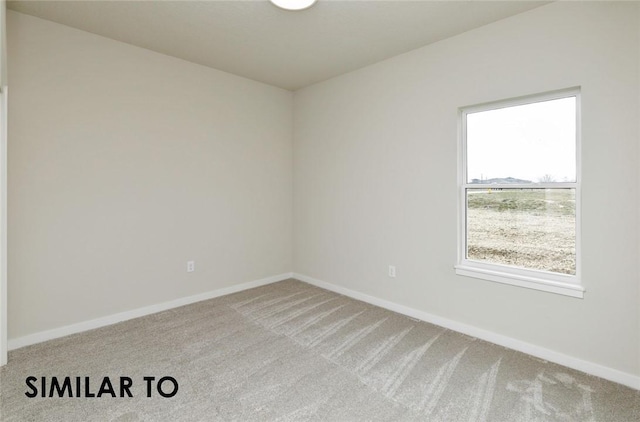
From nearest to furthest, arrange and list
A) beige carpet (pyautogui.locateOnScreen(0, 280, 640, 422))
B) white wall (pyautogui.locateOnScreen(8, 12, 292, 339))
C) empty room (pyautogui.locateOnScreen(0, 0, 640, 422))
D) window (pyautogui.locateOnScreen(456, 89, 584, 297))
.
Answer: beige carpet (pyautogui.locateOnScreen(0, 280, 640, 422)) < empty room (pyautogui.locateOnScreen(0, 0, 640, 422)) < window (pyautogui.locateOnScreen(456, 89, 584, 297)) < white wall (pyautogui.locateOnScreen(8, 12, 292, 339))

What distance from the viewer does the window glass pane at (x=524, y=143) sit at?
241cm

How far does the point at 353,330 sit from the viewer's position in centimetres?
290

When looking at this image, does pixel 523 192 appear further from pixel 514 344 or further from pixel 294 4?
pixel 294 4

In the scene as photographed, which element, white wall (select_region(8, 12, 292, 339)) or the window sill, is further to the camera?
white wall (select_region(8, 12, 292, 339))

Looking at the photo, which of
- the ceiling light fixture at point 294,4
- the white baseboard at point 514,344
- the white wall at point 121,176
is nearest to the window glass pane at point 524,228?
the white baseboard at point 514,344

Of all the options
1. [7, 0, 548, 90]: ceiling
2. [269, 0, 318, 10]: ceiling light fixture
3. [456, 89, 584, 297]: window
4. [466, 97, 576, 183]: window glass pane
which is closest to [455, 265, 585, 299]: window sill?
[456, 89, 584, 297]: window

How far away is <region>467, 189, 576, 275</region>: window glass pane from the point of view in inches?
95.6

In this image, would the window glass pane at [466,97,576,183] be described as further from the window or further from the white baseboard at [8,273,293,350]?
the white baseboard at [8,273,293,350]

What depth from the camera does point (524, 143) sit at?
8.64 ft

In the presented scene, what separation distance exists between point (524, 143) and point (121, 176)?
146 inches

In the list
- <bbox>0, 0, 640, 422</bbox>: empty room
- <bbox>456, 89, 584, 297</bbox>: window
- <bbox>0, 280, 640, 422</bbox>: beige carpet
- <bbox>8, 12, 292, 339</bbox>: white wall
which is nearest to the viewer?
<bbox>0, 280, 640, 422</bbox>: beige carpet

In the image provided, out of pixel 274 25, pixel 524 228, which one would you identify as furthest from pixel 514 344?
pixel 274 25

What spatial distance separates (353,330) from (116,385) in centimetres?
A: 185

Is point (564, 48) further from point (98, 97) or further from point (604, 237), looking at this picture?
point (98, 97)
